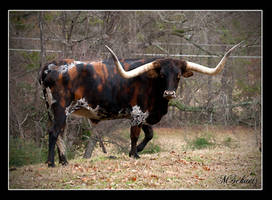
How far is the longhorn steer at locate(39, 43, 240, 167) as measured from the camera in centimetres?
836

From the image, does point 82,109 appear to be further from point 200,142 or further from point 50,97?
point 200,142

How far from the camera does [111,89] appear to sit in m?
9.03

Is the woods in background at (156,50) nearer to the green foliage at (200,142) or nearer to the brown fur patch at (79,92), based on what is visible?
the green foliage at (200,142)

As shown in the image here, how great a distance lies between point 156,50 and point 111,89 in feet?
18.3

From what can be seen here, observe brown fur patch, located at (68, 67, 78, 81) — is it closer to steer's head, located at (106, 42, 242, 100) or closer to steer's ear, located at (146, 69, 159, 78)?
steer's head, located at (106, 42, 242, 100)

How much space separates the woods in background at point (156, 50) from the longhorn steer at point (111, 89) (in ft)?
9.53

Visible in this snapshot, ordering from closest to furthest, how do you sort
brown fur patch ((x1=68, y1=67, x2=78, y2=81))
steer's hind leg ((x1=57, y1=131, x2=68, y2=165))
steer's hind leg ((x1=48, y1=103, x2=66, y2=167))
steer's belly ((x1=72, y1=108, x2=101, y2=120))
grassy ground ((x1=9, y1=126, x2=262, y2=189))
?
1. grassy ground ((x1=9, y1=126, x2=262, y2=189))
2. steer's hind leg ((x1=48, y1=103, x2=66, y2=167))
3. brown fur patch ((x1=68, y1=67, x2=78, y2=81))
4. steer's hind leg ((x1=57, y1=131, x2=68, y2=165))
5. steer's belly ((x1=72, y1=108, x2=101, y2=120))

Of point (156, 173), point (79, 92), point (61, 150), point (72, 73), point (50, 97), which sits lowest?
point (156, 173)

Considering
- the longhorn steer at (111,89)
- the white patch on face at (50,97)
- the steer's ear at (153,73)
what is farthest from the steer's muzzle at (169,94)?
the white patch on face at (50,97)

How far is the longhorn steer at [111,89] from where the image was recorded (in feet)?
27.4

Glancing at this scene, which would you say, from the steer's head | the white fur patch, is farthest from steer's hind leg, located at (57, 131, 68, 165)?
the steer's head

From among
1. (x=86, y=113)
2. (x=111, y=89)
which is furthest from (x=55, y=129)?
(x=111, y=89)

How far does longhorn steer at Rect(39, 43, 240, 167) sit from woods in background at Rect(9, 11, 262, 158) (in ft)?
9.53

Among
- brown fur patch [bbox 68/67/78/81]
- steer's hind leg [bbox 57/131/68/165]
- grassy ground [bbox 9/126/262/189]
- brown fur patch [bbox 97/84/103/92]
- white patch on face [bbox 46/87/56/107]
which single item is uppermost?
brown fur patch [bbox 68/67/78/81]
